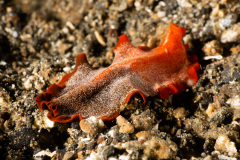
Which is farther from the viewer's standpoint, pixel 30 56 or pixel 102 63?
pixel 30 56

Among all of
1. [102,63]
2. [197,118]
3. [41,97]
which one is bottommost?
[197,118]

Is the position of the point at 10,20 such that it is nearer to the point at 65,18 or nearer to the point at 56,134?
the point at 65,18

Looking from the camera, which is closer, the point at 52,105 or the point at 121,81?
the point at 52,105

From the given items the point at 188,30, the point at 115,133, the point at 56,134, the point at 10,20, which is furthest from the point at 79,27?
the point at 115,133

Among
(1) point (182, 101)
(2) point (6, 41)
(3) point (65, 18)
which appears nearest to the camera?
(1) point (182, 101)

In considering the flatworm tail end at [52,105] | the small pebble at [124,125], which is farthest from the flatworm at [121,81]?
the small pebble at [124,125]

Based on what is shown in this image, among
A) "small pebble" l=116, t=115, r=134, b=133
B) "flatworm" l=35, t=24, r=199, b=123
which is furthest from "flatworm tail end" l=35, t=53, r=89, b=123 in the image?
"small pebble" l=116, t=115, r=134, b=133

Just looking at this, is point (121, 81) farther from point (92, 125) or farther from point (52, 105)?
point (52, 105)

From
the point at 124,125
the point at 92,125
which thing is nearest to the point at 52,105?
the point at 92,125

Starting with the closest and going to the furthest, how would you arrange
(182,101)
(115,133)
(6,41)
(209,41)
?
(115,133) < (182,101) < (209,41) < (6,41)
